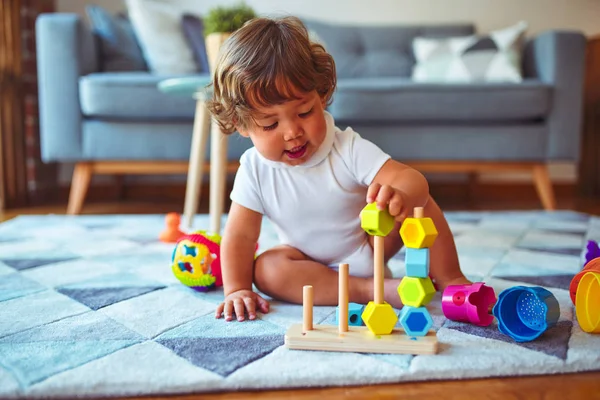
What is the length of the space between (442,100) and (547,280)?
1038mm

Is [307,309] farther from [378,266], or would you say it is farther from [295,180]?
[295,180]

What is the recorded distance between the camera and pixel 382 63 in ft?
7.87

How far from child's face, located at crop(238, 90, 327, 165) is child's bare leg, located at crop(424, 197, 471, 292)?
0.20 meters

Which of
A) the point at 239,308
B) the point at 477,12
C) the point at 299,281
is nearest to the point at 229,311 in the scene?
the point at 239,308

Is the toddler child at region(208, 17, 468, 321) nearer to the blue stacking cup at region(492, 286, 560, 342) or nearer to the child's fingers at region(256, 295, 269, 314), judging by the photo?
the child's fingers at region(256, 295, 269, 314)

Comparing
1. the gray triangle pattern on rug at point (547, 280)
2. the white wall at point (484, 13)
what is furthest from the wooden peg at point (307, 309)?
the white wall at point (484, 13)

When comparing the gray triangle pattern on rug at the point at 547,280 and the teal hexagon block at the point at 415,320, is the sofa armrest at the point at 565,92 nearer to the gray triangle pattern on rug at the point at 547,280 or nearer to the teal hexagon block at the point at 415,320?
the gray triangle pattern on rug at the point at 547,280

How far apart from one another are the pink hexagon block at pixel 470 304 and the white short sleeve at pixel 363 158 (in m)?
0.19

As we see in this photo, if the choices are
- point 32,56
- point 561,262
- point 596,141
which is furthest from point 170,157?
point 596,141

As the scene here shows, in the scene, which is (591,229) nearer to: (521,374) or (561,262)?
(561,262)

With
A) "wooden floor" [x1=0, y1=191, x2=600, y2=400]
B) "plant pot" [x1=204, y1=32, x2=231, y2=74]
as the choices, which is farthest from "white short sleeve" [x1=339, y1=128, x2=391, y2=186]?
"plant pot" [x1=204, y1=32, x2=231, y2=74]

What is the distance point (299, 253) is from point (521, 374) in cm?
39

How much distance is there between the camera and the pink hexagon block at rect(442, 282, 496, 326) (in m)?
0.70

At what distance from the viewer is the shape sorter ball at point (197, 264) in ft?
2.96
